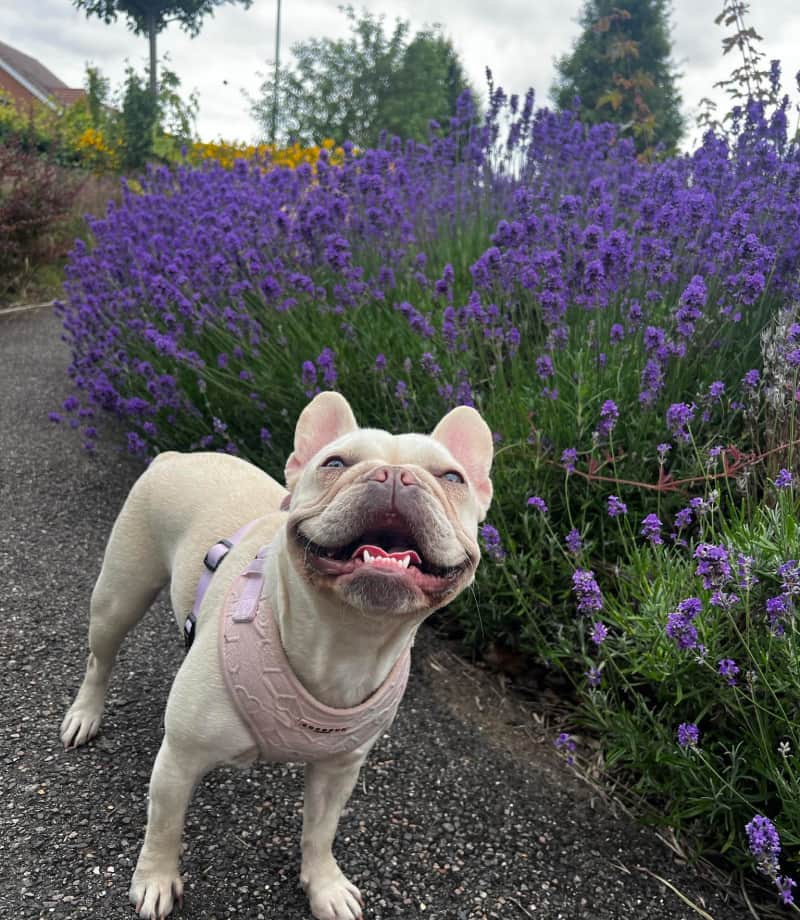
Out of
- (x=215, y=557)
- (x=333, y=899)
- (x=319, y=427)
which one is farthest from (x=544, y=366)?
(x=333, y=899)

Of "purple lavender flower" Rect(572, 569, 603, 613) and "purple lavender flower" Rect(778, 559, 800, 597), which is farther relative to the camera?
"purple lavender flower" Rect(572, 569, 603, 613)

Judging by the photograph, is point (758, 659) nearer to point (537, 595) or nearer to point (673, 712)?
point (673, 712)

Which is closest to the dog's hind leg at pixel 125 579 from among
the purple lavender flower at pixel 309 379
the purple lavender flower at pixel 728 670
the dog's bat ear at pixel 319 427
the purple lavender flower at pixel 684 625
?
the dog's bat ear at pixel 319 427

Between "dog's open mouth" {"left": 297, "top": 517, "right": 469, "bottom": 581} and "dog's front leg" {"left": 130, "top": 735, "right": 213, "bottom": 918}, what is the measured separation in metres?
0.64

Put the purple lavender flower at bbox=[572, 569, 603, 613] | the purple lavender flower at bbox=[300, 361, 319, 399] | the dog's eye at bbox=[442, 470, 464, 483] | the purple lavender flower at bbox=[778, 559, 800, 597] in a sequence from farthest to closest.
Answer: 1. the purple lavender flower at bbox=[300, 361, 319, 399]
2. the purple lavender flower at bbox=[572, 569, 603, 613]
3. the purple lavender flower at bbox=[778, 559, 800, 597]
4. the dog's eye at bbox=[442, 470, 464, 483]

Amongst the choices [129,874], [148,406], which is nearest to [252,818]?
[129,874]

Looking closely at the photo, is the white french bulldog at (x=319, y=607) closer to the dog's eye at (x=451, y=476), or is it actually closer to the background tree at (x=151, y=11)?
the dog's eye at (x=451, y=476)

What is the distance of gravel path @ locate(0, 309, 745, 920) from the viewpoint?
2.20 metres

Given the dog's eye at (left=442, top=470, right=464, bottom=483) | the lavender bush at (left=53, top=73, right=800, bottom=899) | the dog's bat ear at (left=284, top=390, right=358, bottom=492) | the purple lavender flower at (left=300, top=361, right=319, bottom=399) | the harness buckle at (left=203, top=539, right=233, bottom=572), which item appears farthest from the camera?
the purple lavender flower at (left=300, top=361, right=319, bottom=399)

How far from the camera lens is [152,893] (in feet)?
6.57

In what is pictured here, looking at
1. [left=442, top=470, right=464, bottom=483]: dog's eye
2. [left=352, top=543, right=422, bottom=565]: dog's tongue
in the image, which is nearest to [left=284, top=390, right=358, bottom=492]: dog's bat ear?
[left=442, top=470, right=464, bottom=483]: dog's eye

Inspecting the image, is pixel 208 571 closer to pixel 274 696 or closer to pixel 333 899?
pixel 274 696

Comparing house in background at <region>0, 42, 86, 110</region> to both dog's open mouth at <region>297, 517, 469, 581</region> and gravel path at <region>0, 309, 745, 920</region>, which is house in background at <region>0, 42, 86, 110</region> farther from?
dog's open mouth at <region>297, 517, 469, 581</region>

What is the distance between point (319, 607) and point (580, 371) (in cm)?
179
